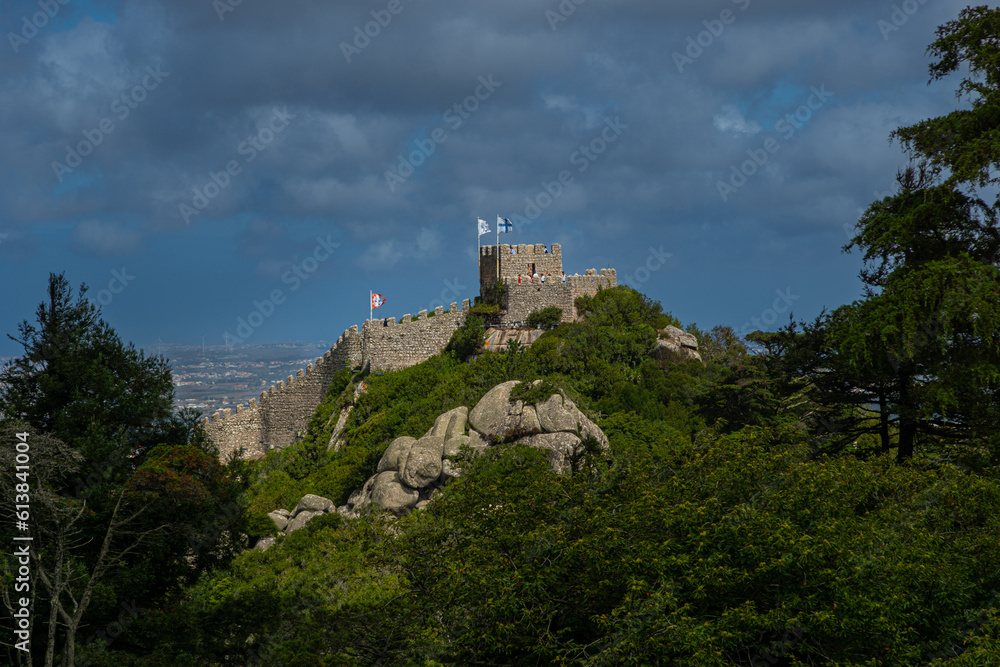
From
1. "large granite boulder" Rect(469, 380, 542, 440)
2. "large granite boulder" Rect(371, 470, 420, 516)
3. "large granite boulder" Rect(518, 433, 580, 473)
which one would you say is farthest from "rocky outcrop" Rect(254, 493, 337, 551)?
"large granite boulder" Rect(518, 433, 580, 473)

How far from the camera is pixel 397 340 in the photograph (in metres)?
44.1

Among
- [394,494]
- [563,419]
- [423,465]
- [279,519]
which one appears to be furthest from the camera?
[279,519]

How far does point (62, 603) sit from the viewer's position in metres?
16.4

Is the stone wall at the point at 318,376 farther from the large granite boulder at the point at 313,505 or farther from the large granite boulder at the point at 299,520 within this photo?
the large granite boulder at the point at 299,520

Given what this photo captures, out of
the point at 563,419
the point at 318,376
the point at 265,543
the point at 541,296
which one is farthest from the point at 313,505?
the point at 541,296

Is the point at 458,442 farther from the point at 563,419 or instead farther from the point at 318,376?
the point at 318,376

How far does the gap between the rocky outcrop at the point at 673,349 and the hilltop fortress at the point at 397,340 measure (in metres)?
5.72

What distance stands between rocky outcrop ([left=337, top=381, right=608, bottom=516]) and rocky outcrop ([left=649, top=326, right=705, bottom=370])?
11.0m

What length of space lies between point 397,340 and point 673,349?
587 inches

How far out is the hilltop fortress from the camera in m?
44.2

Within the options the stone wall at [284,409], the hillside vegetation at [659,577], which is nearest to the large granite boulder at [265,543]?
the hillside vegetation at [659,577]

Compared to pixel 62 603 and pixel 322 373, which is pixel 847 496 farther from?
pixel 322 373

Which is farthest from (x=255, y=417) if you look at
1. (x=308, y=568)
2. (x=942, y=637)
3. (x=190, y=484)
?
(x=942, y=637)

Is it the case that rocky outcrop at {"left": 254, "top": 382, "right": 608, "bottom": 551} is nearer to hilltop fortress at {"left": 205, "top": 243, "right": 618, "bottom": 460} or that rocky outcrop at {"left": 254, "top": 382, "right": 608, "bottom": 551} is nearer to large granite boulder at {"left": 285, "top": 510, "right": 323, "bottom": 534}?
large granite boulder at {"left": 285, "top": 510, "right": 323, "bottom": 534}
